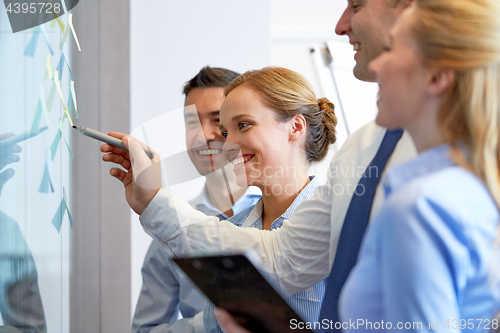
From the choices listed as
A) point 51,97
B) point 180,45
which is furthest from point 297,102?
point 180,45

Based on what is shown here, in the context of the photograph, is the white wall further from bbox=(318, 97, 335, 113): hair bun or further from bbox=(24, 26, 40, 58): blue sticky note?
bbox=(24, 26, 40, 58): blue sticky note

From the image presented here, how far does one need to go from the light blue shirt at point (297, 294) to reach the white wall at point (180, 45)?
92 centimetres

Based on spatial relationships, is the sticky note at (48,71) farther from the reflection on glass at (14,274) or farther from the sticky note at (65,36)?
the reflection on glass at (14,274)

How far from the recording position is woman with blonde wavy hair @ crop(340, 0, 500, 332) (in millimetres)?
412

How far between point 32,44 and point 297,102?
2.13ft

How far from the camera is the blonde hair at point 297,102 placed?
1161mm

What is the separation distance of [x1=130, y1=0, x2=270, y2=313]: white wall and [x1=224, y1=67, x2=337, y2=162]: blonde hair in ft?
2.74

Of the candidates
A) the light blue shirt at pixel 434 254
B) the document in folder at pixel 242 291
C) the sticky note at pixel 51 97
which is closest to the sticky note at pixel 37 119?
the sticky note at pixel 51 97

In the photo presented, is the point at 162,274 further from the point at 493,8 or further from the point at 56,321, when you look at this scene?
the point at 493,8

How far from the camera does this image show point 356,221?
69 centimetres

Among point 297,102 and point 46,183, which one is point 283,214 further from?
point 46,183

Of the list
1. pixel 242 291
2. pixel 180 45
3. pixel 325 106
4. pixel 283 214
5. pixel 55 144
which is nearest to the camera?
pixel 242 291

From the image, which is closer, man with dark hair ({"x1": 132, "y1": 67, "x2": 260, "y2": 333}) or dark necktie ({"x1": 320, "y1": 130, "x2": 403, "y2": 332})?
dark necktie ({"x1": 320, "y1": 130, "x2": 403, "y2": 332})

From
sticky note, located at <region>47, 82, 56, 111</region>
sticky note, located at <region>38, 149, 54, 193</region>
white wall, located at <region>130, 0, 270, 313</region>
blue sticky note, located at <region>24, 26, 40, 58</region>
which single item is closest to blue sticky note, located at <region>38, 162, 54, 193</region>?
sticky note, located at <region>38, 149, 54, 193</region>
